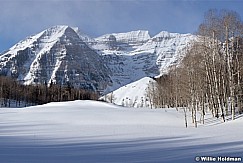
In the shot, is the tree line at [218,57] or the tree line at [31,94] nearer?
the tree line at [218,57]

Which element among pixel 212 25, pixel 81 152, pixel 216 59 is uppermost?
pixel 212 25

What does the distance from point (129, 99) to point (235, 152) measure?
187 meters

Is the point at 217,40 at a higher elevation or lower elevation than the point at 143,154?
higher

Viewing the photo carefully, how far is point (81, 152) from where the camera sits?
462 inches

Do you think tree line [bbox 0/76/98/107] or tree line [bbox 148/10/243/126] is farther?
tree line [bbox 0/76/98/107]

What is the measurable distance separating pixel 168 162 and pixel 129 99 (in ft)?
620

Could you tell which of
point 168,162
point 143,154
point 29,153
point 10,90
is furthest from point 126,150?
point 10,90

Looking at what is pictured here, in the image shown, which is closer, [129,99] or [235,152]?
[235,152]

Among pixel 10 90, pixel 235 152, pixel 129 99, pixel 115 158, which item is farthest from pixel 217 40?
pixel 129 99

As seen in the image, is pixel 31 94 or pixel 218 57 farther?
pixel 31 94

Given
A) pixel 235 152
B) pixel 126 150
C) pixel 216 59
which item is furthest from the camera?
pixel 216 59

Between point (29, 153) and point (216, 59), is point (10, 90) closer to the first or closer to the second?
point (216, 59)

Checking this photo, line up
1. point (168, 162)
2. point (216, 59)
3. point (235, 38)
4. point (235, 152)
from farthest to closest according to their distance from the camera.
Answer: point (216, 59) → point (235, 38) → point (235, 152) → point (168, 162)

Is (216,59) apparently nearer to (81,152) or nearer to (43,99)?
(81,152)
